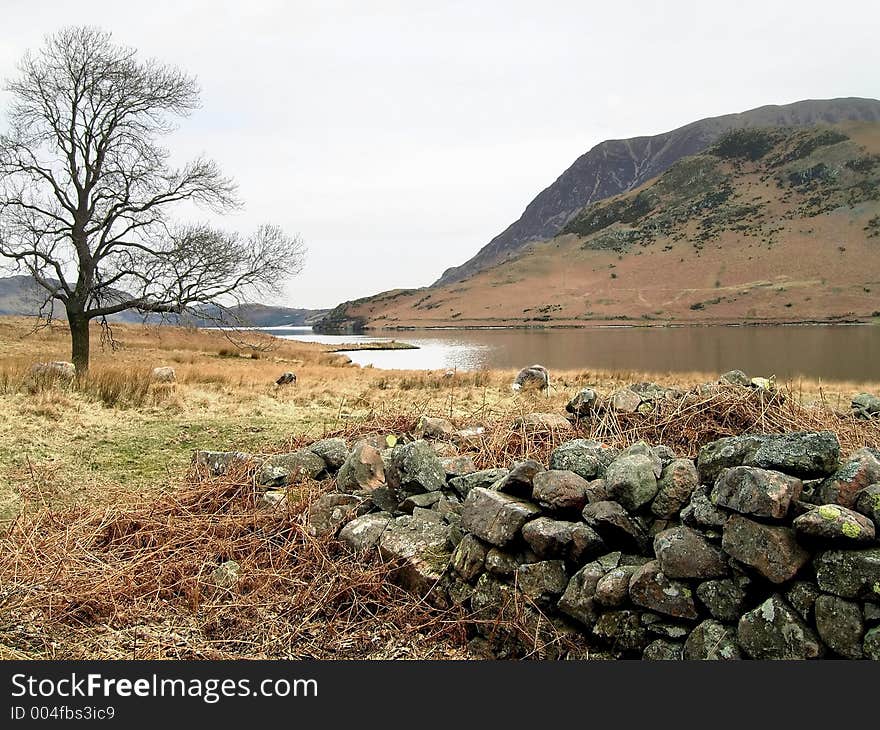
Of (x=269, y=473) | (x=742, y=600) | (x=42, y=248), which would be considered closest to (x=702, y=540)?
(x=742, y=600)

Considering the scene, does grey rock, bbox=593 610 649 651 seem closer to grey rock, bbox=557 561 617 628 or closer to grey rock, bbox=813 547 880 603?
grey rock, bbox=557 561 617 628

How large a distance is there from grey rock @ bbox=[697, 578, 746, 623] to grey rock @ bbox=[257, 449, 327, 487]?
3.57m

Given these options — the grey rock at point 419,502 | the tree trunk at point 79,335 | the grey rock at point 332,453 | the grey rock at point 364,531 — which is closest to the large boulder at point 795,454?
the grey rock at point 419,502

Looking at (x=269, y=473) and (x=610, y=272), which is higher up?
(x=610, y=272)

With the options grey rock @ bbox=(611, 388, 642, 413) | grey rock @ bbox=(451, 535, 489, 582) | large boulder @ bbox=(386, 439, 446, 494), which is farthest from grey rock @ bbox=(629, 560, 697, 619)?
grey rock @ bbox=(611, 388, 642, 413)

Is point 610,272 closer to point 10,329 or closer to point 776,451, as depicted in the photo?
point 10,329

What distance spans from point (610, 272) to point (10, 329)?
127773 mm

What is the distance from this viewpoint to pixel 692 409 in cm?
573

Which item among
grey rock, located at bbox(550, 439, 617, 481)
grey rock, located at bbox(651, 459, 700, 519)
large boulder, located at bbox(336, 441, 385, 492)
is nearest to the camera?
grey rock, located at bbox(651, 459, 700, 519)

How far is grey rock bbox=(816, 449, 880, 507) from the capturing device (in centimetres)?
294

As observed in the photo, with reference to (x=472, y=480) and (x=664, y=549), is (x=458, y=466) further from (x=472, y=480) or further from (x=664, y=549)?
(x=664, y=549)

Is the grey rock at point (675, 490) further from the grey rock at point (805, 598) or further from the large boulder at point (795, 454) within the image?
the grey rock at point (805, 598)

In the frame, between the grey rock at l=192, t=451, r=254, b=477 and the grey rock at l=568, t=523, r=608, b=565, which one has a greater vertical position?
the grey rock at l=192, t=451, r=254, b=477

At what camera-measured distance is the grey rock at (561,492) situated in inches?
141
